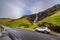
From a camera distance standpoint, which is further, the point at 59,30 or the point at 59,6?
the point at 59,6

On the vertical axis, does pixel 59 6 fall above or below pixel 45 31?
above

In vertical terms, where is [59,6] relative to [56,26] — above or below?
above

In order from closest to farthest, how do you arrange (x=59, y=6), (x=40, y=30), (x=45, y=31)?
(x=45, y=31) < (x=40, y=30) < (x=59, y=6)

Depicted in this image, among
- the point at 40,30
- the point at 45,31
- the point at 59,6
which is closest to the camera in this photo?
the point at 45,31

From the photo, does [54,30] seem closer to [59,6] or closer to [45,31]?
[45,31]

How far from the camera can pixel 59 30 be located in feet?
161

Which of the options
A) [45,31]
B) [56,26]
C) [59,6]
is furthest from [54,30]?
[59,6]

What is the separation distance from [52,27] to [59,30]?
4.74m

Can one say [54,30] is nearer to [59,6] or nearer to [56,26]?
[56,26]

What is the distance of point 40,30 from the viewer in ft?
166

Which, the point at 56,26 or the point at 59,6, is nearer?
the point at 56,26

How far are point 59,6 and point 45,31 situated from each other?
321 feet

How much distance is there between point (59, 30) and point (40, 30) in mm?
4995

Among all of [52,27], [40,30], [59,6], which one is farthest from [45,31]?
[59,6]
